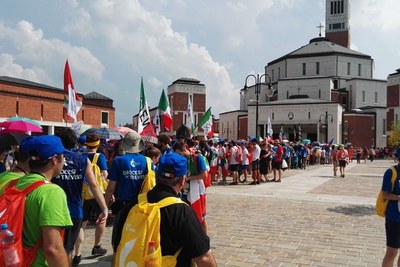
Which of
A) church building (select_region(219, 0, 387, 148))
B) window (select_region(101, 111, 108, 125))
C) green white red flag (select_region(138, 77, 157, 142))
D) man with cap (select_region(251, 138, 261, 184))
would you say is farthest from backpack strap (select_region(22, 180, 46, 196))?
church building (select_region(219, 0, 387, 148))

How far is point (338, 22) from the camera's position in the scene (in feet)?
333

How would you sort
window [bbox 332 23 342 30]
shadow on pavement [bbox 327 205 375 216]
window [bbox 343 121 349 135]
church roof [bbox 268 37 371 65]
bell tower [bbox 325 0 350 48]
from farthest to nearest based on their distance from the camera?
window [bbox 332 23 342 30] → bell tower [bbox 325 0 350 48] → church roof [bbox 268 37 371 65] → window [bbox 343 121 349 135] → shadow on pavement [bbox 327 205 375 216]

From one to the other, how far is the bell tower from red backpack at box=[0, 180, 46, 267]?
10869 cm

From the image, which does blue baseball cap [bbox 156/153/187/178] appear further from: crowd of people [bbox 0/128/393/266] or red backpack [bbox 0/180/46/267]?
red backpack [bbox 0/180/46/267]

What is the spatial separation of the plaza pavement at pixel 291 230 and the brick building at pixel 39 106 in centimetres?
2728

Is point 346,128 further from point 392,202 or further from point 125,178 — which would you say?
point 125,178

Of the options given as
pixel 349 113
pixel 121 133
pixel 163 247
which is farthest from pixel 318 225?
A: pixel 349 113

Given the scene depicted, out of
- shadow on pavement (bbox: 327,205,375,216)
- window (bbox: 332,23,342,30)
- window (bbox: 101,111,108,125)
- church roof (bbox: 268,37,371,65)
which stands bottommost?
shadow on pavement (bbox: 327,205,375,216)

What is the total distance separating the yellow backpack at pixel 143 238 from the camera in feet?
8.41

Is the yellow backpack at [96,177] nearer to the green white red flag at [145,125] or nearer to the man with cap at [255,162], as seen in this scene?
the green white red flag at [145,125]

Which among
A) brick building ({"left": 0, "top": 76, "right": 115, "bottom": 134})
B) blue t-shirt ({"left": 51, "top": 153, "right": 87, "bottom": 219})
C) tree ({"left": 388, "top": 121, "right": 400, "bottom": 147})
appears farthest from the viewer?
tree ({"left": 388, "top": 121, "right": 400, "bottom": 147})

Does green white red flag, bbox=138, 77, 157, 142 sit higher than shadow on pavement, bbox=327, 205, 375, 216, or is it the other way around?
green white red flag, bbox=138, 77, 157, 142

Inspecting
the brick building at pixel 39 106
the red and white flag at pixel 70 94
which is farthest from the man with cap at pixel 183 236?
the brick building at pixel 39 106

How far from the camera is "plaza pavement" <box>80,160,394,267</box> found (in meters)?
6.41
